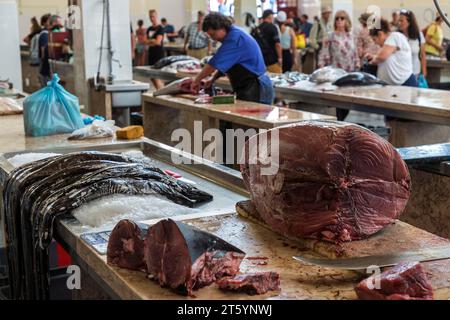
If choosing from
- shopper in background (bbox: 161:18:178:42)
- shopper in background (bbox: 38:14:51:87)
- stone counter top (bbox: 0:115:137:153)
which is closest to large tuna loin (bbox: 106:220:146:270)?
stone counter top (bbox: 0:115:137:153)

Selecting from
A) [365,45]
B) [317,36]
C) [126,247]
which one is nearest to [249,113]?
[126,247]

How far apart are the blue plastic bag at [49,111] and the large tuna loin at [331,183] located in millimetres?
2327

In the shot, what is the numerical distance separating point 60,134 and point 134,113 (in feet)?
13.5

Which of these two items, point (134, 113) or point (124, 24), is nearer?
point (124, 24)

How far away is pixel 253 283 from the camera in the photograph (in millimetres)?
1715

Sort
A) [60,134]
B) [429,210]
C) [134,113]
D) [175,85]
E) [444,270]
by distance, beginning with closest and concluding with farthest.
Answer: [444,270] → [429,210] → [60,134] → [175,85] → [134,113]

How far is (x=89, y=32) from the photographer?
759cm

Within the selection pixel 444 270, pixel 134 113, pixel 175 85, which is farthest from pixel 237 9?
pixel 444 270

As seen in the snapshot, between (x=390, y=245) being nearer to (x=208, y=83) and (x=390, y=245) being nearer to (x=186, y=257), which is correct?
(x=186, y=257)

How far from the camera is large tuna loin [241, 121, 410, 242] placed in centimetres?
203

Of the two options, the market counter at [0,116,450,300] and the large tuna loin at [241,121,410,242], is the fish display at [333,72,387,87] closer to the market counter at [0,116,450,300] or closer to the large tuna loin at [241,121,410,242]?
the market counter at [0,116,450,300]

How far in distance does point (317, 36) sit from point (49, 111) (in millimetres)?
11416
